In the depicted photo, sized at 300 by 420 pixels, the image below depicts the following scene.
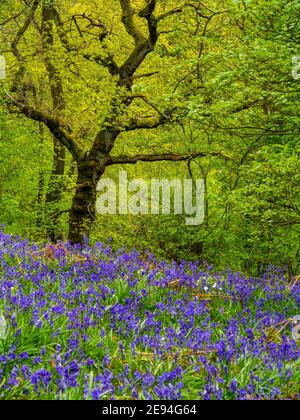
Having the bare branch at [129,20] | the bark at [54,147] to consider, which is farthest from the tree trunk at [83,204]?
the bare branch at [129,20]

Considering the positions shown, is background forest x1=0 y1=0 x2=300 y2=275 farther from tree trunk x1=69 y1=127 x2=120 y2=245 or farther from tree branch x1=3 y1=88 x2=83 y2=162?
tree trunk x1=69 y1=127 x2=120 y2=245

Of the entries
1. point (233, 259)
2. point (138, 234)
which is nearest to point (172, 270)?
point (233, 259)

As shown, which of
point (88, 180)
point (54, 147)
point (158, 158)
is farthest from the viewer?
point (54, 147)

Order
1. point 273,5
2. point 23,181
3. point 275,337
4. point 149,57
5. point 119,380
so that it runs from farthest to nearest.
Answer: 1. point 23,181
2. point 149,57
3. point 273,5
4. point 275,337
5. point 119,380

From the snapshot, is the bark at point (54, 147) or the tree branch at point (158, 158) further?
the bark at point (54, 147)

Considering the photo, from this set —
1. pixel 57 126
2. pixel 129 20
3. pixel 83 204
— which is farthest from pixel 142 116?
pixel 83 204

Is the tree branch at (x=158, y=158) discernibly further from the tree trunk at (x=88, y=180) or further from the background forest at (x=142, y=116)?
the tree trunk at (x=88, y=180)

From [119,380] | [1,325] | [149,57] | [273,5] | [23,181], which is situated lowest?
[119,380]

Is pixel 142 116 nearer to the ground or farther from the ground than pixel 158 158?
farther from the ground

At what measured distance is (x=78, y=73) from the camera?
55.5 ft

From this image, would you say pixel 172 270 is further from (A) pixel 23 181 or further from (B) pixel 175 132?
(A) pixel 23 181

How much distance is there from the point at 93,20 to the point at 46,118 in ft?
12.3

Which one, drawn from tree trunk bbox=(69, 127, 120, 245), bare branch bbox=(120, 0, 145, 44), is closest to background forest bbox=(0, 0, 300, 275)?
bare branch bbox=(120, 0, 145, 44)

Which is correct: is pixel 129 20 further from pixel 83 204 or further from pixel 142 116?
pixel 83 204
